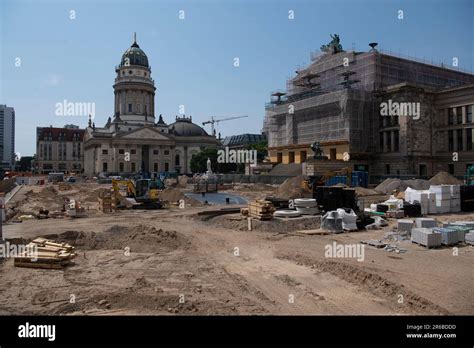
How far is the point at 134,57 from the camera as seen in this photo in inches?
4284

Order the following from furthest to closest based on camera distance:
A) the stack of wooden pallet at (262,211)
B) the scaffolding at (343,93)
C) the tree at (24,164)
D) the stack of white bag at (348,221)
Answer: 1. the tree at (24,164)
2. the scaffolding at (343,93)
3. the stack of wooden pallet at (262,211)
4. the stack of white bag at (348,221)

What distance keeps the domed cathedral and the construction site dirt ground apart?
88945 millimetres

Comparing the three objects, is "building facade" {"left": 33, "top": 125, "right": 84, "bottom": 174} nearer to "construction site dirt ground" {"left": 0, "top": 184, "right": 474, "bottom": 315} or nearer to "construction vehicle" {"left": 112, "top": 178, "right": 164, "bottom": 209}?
"construction vehicle" {"left": 112, "top": 178, "right": 164, "bottom": 209}

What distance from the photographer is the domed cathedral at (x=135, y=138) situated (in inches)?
3976

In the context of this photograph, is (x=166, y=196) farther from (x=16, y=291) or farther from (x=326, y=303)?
(x=326, y=303)

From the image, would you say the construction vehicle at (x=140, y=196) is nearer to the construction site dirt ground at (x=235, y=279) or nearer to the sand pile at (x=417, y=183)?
the construction site dirt ground at (x=235, y=279)

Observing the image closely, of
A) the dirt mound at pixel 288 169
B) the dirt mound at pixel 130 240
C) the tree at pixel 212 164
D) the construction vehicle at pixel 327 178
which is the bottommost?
the dirt mound at pixel 130 240

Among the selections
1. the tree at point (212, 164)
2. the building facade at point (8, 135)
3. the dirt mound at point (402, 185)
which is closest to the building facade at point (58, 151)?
the building facade at point (8, 135)

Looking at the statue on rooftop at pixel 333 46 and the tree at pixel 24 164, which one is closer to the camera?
the statue on rooftop at pixel 333 46

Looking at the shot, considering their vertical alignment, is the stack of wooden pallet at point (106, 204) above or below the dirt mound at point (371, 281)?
above

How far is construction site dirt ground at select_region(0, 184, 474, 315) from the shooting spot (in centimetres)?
790

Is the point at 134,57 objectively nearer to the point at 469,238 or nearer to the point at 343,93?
the point at 343,93
